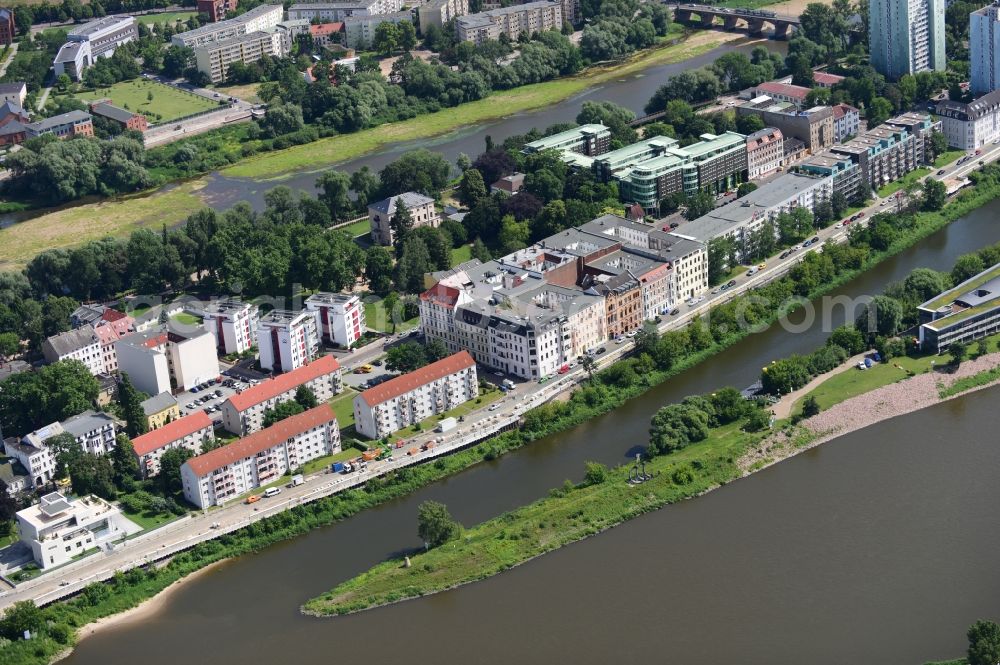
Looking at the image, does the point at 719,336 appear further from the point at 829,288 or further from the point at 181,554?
the point at 181,554

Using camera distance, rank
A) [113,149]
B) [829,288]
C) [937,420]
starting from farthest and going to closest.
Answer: [113,149]
[829,288]
[937,420]

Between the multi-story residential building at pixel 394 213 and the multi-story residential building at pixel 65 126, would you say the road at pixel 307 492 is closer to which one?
the multi-story residential building at pixel 394 213

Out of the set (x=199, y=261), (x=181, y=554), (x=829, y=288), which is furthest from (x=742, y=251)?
(x=181, y=554)

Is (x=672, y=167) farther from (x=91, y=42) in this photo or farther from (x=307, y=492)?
(x=91, y=42)

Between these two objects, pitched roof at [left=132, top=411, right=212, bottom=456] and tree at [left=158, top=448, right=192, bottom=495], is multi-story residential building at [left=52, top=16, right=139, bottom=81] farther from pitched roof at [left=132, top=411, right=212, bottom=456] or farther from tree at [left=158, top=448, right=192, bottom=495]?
tree at [left=158, top=448, right=192, bottom=495]

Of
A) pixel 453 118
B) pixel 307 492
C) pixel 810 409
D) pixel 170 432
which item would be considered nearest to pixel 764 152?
pixel 453 118

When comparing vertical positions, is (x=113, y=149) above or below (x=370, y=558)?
above

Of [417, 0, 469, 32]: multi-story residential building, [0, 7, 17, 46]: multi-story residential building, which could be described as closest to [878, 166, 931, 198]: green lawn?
[417, 0, 469, 32]: multi-story residential building
